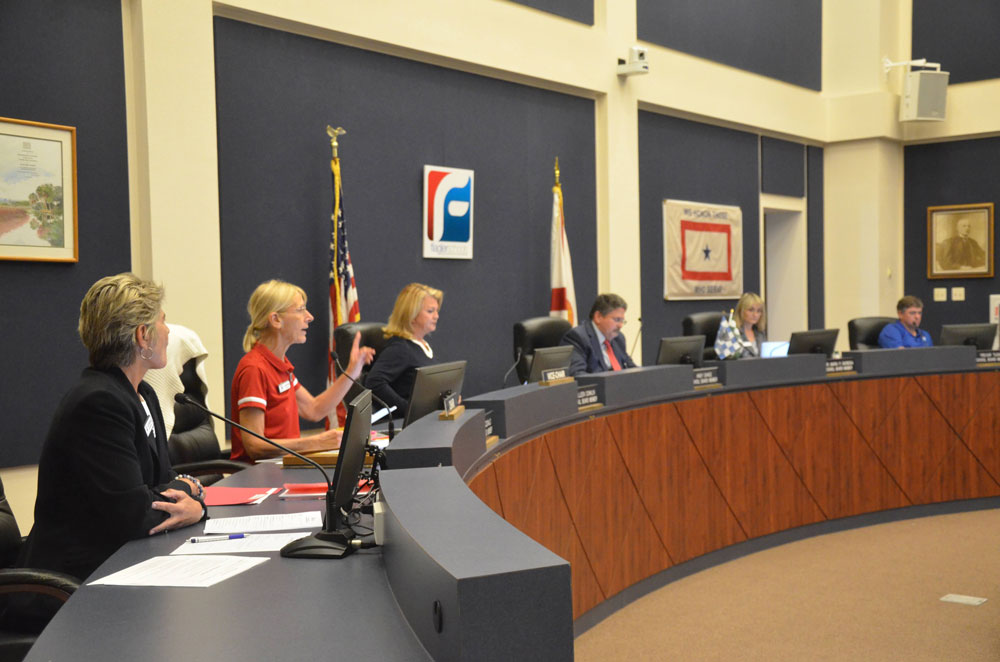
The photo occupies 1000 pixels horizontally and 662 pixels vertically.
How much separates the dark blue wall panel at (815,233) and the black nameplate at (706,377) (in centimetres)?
579

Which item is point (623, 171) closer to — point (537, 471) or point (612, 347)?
point (612, 347)

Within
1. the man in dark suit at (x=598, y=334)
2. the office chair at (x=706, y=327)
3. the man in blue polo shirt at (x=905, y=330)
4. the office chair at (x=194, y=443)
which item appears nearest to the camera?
the office chair at (x=194, y=443)

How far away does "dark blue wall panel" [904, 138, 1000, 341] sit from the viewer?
31.7ft

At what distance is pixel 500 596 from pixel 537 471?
2.10 metres

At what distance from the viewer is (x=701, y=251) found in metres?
8.49

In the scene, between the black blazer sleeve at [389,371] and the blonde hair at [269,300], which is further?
the black blazer sleeve at [389,371]

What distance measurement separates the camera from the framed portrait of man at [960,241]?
9.66 metres

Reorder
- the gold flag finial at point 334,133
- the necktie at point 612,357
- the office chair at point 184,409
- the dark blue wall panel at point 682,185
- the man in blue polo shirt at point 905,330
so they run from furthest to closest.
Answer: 1. the dark blue wall panel at point 682,185
2. the man in blue polo shirt at point 905,330
3. the gold flag finial at point 334,133
4. the necktie at point 612,357
5. the office chair at point 184,409

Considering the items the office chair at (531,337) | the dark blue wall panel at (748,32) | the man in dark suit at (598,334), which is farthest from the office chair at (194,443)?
the dark blue wall panel at (748,32)

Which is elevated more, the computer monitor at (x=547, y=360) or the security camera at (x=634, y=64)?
the security camera at (x=634, y=64)

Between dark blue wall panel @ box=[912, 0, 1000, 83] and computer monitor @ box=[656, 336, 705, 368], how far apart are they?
6589 mm

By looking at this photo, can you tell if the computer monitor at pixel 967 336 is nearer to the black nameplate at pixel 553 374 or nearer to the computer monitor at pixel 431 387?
the black nameplate at pixel 553 374

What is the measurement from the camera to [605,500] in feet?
11.9

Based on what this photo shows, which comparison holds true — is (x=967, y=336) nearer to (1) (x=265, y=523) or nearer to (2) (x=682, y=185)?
(2) (x=682, y=185)
